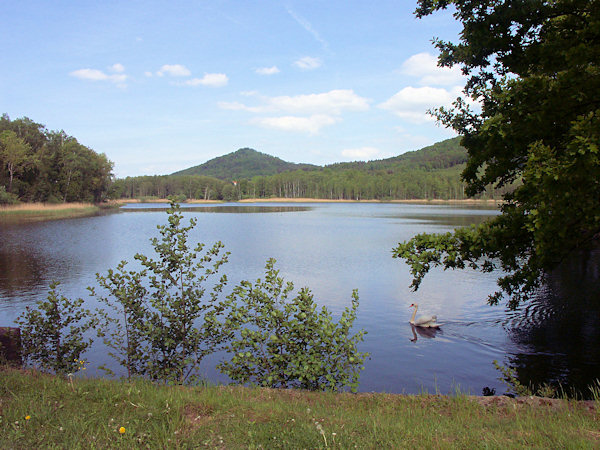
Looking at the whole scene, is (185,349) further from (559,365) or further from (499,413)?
(559,365)

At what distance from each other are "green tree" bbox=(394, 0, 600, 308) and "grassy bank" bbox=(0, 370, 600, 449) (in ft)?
7.17

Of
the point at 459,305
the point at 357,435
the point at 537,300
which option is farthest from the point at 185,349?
the point at 537,300

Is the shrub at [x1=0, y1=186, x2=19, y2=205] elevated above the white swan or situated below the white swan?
above

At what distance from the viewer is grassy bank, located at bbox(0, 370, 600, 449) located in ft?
12.3

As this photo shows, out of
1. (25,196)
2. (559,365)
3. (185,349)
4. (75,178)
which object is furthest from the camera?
(75,178)

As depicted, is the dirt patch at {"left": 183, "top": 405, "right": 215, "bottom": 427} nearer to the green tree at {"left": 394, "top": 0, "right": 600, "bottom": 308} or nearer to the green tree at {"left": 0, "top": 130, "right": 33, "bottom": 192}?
the green tree at {"left": 394, "top": 0, "right": 600, "bottom": 308}

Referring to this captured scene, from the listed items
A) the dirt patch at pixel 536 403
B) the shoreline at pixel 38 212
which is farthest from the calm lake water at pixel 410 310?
the shoreline at pixel 38 212

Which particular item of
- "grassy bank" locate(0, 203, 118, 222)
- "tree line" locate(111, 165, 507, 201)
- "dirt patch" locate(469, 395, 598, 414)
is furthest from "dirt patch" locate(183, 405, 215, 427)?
"tree line" locate(111, 165, 507, 201)

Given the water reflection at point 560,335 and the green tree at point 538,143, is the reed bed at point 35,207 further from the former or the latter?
the green tree at point 538,143

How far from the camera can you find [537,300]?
14.8 meters

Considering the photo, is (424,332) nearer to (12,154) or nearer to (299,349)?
(299,349)

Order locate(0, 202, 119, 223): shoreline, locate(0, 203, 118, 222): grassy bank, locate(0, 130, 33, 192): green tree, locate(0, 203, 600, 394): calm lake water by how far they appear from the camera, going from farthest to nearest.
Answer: locate(0, 130, 33, 192): green tree
locate(0, 203, 118, 222): grassy bank
locate(0, 202, 119, 223): shoreline
locate(0, 203, 600, 394): calm lake water

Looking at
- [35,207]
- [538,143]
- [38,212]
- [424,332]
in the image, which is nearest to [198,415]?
[538,143]

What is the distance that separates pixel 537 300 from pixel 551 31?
34.0ft
